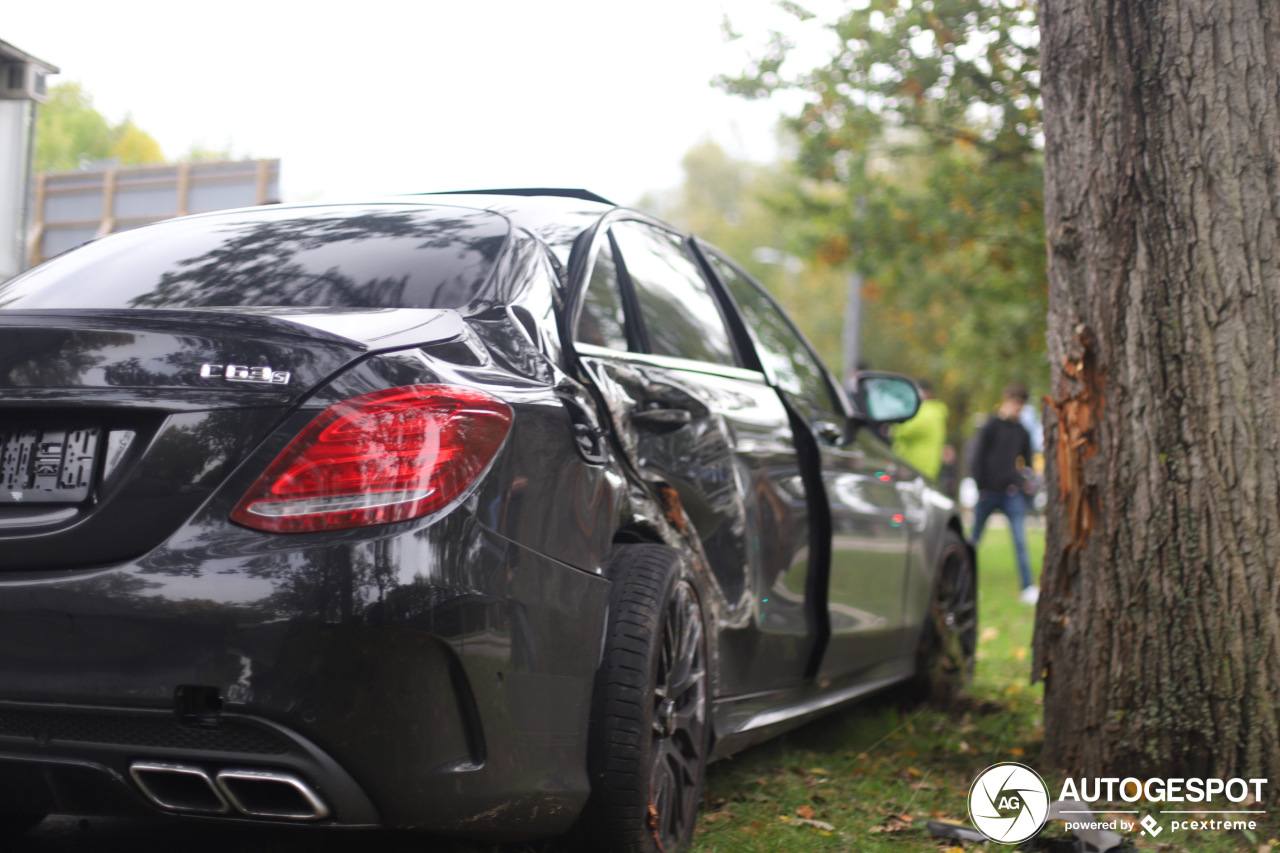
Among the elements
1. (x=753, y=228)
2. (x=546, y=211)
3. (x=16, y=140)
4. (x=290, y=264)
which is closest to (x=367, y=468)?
(x=290, y=264)

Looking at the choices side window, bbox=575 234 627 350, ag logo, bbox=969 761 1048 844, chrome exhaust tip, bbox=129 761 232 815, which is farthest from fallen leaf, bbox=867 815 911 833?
chrome exhaust tip, bbox=129 761 232 815

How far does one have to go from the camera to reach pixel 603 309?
3.28 metres

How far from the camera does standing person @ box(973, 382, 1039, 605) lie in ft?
41.6

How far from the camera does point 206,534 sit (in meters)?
2.20

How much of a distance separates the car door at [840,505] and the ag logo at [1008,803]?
63 cm

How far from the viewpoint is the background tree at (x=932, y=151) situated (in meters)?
10.0

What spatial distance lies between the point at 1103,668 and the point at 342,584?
266 centimetres

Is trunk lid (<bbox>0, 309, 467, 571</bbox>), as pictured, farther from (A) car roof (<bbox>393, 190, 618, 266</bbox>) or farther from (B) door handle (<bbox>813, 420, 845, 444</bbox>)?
(B) door handle (<bbox>813, 420, 845, 444</bbox>)

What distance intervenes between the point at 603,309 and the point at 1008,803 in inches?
71.0

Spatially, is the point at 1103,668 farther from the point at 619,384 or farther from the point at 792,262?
the point at 792,262

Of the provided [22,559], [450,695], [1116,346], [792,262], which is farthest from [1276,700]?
[792,262]

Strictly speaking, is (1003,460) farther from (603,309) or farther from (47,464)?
(47,464)

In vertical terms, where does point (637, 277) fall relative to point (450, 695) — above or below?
above

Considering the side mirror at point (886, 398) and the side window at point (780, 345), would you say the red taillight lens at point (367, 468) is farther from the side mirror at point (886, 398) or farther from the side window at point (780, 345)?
the side mirror at point (886, 398)
